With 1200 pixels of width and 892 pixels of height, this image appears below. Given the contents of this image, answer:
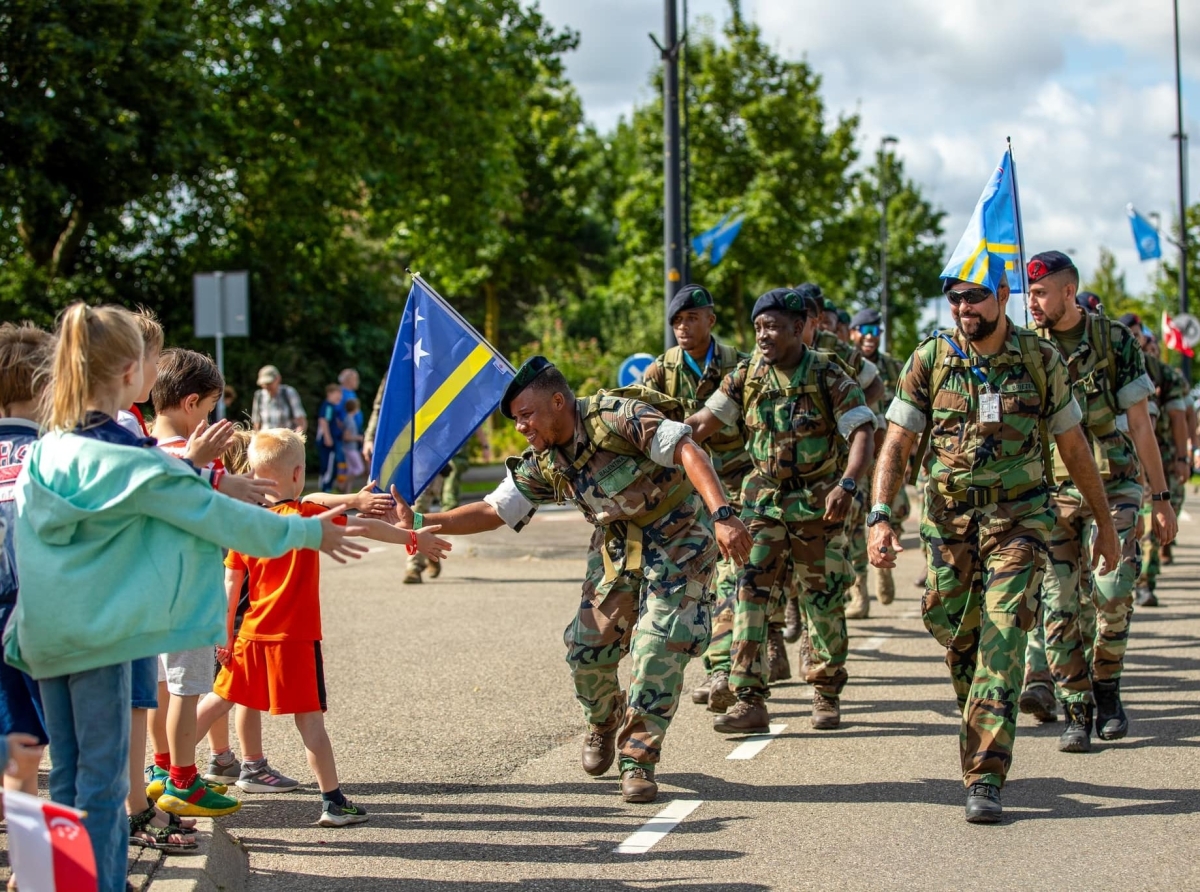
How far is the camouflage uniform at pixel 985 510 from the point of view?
590 cm

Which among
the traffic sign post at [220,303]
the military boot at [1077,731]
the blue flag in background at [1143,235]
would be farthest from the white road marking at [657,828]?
the blue flag in background at [1143,235]

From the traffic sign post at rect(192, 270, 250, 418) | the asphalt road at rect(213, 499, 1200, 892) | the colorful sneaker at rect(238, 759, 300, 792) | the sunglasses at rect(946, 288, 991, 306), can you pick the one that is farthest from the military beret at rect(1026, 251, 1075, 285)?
the traffic sign post at rect(192, 270, 250, 418)

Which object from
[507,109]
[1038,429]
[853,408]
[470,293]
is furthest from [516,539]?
[470,293]

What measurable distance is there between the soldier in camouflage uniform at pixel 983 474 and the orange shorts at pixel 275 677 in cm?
226

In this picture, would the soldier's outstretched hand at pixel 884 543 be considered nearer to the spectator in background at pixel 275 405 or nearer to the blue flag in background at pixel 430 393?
the blue flag in background at pixel 430 393

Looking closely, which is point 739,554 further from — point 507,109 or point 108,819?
point 507,109

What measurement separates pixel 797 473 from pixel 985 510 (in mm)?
1517

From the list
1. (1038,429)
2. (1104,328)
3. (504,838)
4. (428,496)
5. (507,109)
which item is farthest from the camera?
(507,109)

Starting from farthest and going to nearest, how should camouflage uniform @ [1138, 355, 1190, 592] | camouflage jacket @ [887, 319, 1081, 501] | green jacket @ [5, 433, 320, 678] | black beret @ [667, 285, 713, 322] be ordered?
camouflage uniform @ [1138, 355, 1190, 592] < black beret @ [667, 285, 713, 322] < camouflage jacket @ [887, 319, 1081, 501] < green jacket @ [5, 433, 320, 678]

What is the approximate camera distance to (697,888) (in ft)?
16.0

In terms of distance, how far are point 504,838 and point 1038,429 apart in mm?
2670

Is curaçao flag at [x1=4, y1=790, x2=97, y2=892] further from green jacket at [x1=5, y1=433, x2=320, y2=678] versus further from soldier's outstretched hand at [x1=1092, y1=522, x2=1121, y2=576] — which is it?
soldier's outstretched hand at [x1=1092, y1=522, x2=1121, y2=576]

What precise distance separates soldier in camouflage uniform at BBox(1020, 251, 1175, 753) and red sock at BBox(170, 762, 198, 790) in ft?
12.7

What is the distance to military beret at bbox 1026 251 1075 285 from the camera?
7.04m
